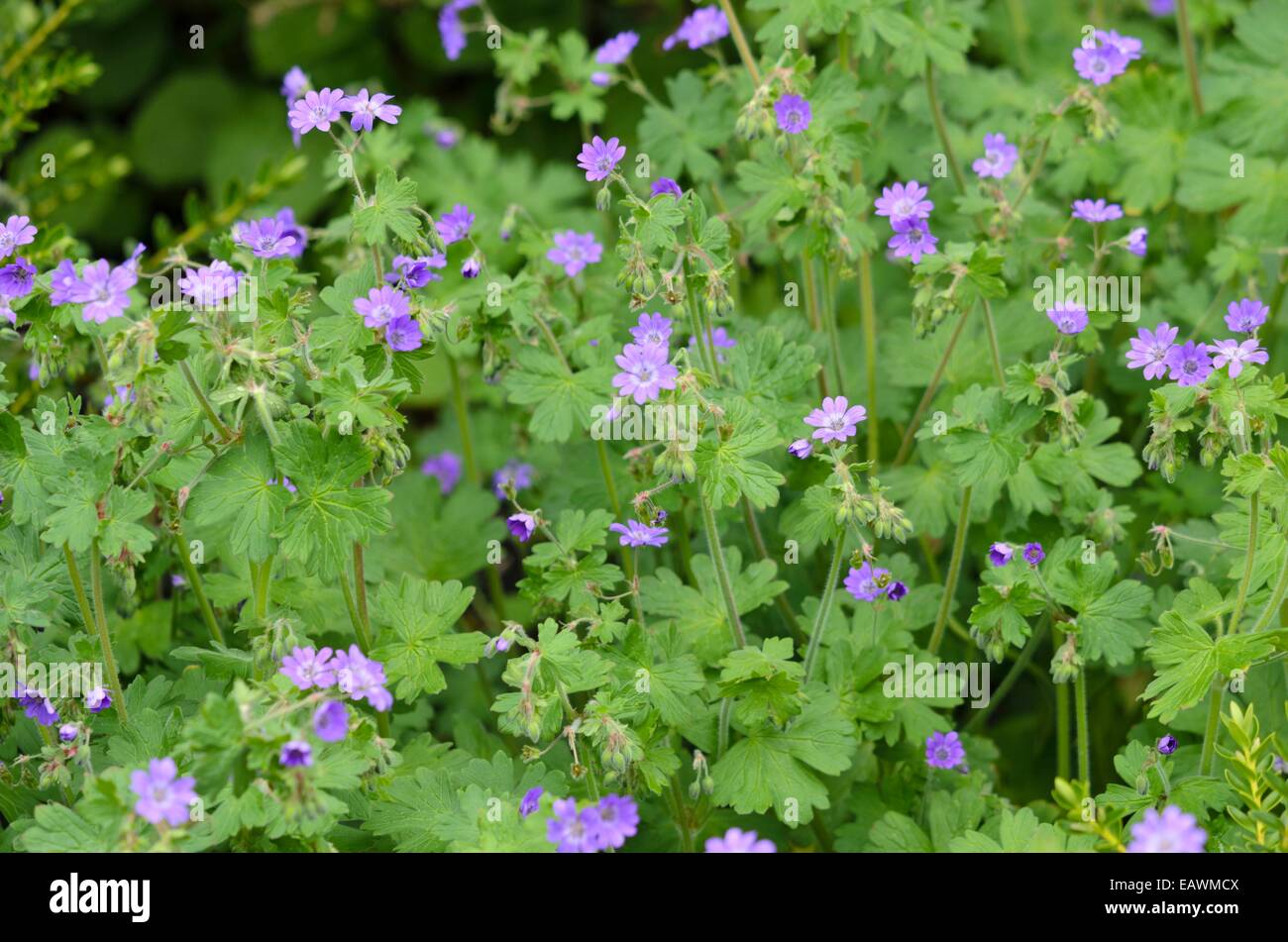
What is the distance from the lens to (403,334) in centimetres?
256

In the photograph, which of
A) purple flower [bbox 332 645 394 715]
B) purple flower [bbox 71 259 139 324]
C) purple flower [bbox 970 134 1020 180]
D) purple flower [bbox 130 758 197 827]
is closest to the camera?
purple flower [bbox 130 758 197 827]

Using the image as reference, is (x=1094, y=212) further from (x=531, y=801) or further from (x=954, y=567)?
(x=531, y=801)

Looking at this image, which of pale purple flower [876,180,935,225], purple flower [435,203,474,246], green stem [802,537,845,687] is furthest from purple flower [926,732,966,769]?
purple flower [435,203,474,246]

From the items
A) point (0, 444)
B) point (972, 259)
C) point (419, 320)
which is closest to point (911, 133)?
point (972, 259)

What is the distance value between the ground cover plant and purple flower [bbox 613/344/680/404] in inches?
0.5

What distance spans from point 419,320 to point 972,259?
43.0 inches

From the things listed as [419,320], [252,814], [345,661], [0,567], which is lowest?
[252,814]

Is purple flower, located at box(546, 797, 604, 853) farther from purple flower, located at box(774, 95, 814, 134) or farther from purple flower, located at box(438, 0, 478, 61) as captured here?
purple flower, located at box(438, 0, 478, 61)

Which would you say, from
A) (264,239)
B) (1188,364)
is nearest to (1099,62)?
(1188,364)

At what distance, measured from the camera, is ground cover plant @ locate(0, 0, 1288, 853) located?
2.43 metres

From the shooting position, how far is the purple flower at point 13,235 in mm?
2525

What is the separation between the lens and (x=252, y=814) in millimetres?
2193

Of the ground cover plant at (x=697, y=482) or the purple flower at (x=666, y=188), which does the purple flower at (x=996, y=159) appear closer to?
the ground cover plant at (x=697, y=482)
